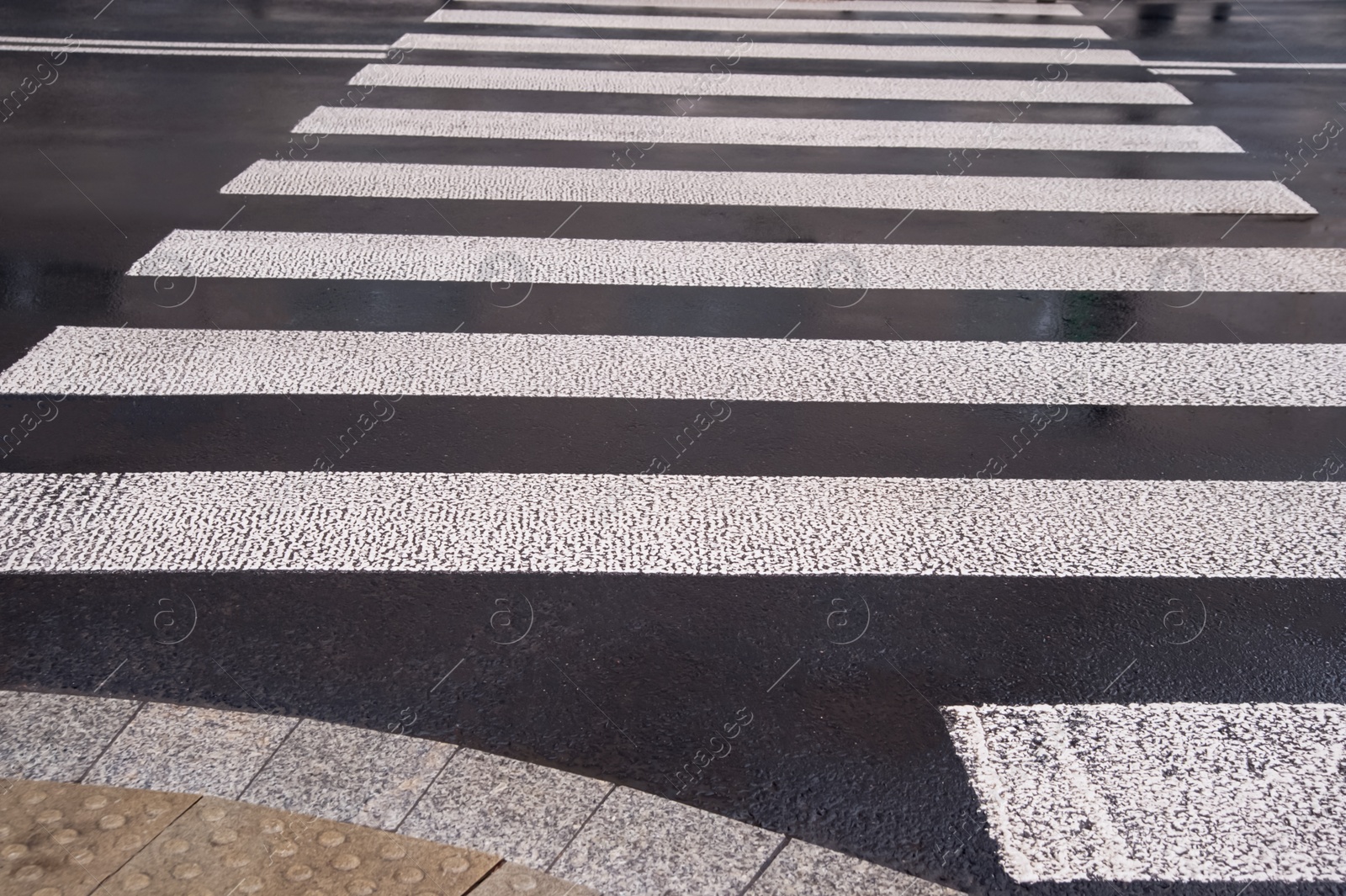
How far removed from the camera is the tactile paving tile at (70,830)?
241 cm

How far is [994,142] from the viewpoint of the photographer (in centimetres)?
765

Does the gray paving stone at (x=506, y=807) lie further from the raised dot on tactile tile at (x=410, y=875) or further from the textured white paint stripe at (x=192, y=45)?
the textured white paint stripe at (x=192, y=45)

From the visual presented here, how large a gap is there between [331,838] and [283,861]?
11 centimetres

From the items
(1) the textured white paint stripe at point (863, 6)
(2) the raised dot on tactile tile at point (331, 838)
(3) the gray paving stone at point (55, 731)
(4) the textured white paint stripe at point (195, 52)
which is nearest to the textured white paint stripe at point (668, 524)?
(3) the gray paving stone at point (55, 731)

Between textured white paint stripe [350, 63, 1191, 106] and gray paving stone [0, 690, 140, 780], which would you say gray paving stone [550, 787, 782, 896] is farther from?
textured white paint stripe [350, 63, 1191, 106]

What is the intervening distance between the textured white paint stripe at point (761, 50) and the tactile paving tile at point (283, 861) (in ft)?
26.4

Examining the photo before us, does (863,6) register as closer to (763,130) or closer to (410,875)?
(763,130)

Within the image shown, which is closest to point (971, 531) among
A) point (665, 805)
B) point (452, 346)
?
point (665, 805)

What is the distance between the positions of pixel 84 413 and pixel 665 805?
9.17 feet

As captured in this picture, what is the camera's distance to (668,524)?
12.5 ft

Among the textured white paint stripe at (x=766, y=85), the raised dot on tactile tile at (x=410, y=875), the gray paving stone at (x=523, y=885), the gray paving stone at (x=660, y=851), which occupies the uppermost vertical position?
the textured white paint stripe at (x=766, y=85)

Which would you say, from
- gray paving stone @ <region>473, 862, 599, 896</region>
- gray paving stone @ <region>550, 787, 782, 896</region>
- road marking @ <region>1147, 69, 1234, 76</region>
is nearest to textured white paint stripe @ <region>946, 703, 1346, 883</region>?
gray paving stone @ <region>550, 787, 782, 896</region>

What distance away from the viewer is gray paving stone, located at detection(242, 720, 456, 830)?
105 inches

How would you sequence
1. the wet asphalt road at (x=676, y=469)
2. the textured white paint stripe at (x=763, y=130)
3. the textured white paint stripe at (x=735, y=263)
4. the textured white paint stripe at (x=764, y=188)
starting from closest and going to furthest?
the wet asphalt road at (x=676, y=469), the textured white paint stripe at (x=735, y=263), the textured white paint stripe at (x=764, y=188), the textured white paint stripe at (x=763, y=130)
